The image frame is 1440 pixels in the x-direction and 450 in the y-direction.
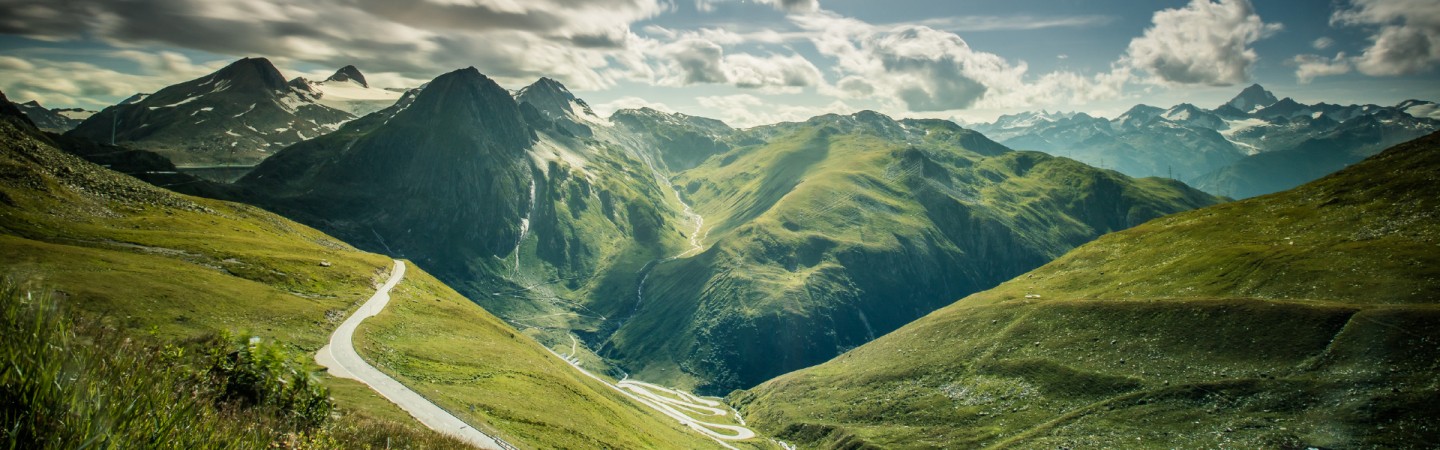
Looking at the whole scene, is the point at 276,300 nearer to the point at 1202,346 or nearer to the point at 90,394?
the point at 90,394

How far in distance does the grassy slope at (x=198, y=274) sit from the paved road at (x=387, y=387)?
7.07ft

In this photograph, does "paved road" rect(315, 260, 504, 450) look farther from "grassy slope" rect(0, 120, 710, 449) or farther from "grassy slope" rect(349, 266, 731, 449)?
"grassy slope" rect(0, 120, 710, 449)

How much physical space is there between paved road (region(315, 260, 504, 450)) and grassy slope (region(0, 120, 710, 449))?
7.07 ft

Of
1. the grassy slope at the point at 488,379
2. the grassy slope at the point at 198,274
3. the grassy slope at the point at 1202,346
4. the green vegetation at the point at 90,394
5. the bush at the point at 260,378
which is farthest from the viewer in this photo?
the grassy slope at the point at 1202,346

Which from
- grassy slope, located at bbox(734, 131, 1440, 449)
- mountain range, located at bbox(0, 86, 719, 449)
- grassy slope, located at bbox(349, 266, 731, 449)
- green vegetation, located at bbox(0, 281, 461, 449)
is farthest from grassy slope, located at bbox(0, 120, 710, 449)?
grassy slope, located at bbox(734, 131, 1440, 449)

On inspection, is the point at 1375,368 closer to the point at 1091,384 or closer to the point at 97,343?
the point at 1091,384

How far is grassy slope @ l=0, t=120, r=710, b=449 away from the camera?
64188 mm

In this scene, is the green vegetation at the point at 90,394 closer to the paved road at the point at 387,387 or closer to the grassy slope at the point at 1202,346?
the paved road at the point at 387,387

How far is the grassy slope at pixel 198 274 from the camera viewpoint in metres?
64.2

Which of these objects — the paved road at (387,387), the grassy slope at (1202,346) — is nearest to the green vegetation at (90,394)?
the paved road at (387,387)

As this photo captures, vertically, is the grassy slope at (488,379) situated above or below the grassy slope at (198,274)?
below

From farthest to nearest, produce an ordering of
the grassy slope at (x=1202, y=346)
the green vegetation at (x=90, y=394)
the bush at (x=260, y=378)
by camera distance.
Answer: the grassy slope at (x=1202, y=346), the bush at (x=260, y=378), the green vegetation at (x=90, y=394)

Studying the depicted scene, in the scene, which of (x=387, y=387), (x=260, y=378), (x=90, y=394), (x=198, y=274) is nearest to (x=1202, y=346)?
(x=387, y=387)

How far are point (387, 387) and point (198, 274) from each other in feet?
142
